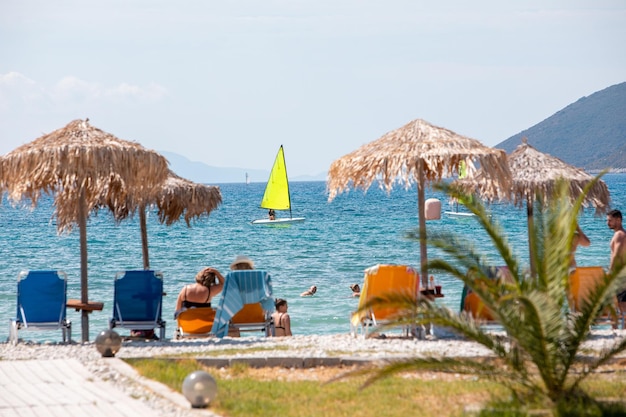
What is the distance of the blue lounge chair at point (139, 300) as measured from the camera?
10.6 metres

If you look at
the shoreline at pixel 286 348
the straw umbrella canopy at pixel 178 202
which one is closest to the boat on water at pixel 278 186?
the straw umbrella canopy at pixel 178 202

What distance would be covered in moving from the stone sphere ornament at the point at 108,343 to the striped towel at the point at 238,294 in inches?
69.8

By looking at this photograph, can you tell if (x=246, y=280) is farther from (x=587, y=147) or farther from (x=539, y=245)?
(x=587, y=147)

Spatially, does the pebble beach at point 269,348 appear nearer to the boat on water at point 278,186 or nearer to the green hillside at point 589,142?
the boat on water at point 278,186

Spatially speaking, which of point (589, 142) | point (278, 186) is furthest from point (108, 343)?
point (589, 142)

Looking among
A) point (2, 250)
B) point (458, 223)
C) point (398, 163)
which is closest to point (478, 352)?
point (398, 163)

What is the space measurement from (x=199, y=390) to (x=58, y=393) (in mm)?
1264

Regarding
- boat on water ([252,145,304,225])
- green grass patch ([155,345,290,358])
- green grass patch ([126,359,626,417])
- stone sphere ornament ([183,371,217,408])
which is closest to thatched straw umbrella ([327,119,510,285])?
green grass patch ([155,345,290,358])

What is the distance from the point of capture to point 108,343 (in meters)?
8.80

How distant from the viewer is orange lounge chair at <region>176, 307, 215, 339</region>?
1088 centimetres

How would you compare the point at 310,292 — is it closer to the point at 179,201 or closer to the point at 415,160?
the point at 179,201

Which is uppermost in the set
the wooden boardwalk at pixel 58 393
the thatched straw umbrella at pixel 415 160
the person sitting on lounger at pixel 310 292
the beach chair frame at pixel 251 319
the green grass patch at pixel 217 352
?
the thatched straw umbrella at pixel 415 160

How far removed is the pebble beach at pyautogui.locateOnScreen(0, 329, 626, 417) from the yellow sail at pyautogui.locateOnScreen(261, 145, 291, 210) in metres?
28.0

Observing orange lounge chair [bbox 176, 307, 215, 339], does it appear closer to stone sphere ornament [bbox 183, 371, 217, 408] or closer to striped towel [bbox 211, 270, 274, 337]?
striped towel [bbox 211, 270, 274, 337]
